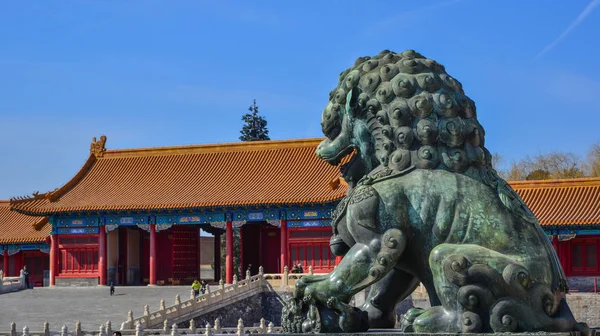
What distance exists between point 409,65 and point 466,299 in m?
1.87

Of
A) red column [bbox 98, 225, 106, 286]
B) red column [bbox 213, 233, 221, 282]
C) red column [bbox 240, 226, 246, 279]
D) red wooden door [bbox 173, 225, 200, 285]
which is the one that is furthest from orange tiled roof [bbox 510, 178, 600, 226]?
red column [bbox 98, 225, 106, 286]

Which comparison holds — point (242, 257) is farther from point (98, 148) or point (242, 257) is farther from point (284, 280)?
point (98, 148)

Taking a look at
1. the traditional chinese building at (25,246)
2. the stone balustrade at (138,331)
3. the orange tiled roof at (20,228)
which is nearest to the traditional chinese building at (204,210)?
the orange tiled roof at (20,228)

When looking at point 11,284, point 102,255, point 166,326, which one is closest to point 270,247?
point 102,255

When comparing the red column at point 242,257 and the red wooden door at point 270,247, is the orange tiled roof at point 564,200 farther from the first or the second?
the red column at point 242,257

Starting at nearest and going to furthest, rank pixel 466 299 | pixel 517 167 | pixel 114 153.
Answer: pixel 466 299
pixel 114 153
pixel 517 167

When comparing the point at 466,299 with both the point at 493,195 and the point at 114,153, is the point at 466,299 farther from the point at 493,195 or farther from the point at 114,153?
the point at 114,153

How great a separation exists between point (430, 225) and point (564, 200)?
95.5 feet

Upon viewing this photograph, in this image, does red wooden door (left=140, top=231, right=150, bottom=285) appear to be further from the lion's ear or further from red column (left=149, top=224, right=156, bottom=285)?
the lion's ear

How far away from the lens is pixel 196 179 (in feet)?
132

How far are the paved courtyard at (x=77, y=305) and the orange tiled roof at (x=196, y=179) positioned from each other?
145 inches

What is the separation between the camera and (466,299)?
269 inches

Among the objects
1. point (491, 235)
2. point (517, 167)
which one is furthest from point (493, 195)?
point (517, 167)

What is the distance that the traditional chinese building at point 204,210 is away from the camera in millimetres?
35125
